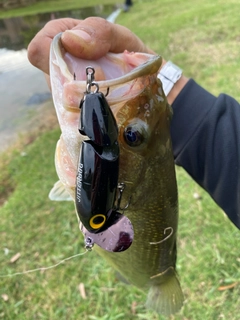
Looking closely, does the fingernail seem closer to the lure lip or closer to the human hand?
the human hand

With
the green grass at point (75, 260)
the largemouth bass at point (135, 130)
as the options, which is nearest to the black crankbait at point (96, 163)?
the largemouth bass at point (135, 130)

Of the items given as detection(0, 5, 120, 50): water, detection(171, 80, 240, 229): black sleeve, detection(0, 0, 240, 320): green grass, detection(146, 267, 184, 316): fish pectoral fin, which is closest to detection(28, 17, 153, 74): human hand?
detection(171, 80, 240, 229): black sleeve

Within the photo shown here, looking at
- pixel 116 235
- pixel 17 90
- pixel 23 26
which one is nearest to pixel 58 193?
pixel 116 235

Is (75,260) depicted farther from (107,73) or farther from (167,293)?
(107,73)

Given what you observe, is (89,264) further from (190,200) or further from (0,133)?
(0,133)

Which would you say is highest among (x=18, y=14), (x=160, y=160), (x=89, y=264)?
(x=160, y=160)

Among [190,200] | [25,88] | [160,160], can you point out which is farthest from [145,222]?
[25,88]

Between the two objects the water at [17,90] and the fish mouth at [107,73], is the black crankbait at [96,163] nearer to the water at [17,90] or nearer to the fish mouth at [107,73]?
the fish mouth at [107,73]
